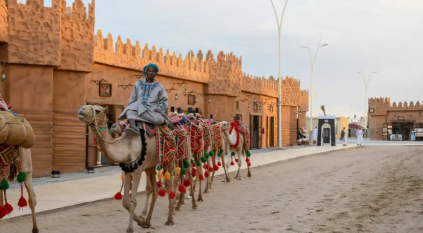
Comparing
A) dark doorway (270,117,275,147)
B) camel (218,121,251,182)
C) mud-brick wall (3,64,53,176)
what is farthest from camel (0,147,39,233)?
dark doorway (270,117,275,147)

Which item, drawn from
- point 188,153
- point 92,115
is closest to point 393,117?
point 188,153

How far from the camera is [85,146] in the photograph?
1903 cm

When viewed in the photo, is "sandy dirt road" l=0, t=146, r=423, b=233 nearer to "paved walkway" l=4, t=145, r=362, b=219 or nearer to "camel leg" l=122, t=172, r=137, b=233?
"paved walkway" l=4, t=145, r=362, b=219

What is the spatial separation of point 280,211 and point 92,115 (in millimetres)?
4410

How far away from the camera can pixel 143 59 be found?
76.6ft

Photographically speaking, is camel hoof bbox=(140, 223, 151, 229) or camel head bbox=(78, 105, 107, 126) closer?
camel head bbox=(78, 105, 107, 126)

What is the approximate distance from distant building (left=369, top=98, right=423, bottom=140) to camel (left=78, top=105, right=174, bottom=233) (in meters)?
64.7

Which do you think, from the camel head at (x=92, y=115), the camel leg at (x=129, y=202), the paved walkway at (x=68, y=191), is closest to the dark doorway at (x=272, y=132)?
the paved walkway at (x=68, y=191)

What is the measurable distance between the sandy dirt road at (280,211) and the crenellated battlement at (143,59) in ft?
25.3

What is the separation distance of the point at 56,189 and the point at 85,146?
5677 mm

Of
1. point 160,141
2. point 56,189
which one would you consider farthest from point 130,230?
point 56,189

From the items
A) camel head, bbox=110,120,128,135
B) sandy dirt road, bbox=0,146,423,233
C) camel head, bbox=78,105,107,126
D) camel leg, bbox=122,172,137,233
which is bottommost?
sandy dirt road, bbox=0,146,423,233

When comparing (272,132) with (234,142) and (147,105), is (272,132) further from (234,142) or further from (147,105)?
(147,105)

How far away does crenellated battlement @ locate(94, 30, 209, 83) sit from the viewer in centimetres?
2055
